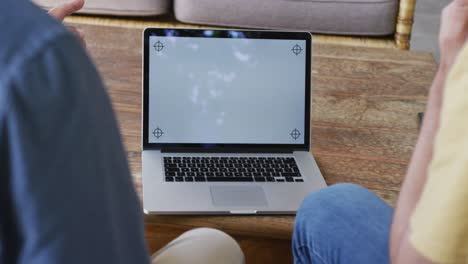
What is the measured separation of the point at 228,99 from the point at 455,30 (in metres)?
0.46

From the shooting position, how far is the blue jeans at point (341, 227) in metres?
1.19

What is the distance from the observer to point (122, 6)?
2773 mm

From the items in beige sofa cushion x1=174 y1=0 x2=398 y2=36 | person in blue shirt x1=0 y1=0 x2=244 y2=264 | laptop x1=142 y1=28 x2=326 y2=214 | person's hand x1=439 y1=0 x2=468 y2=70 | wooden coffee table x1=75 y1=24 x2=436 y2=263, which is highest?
person in blue shirt x1=0 y1=0 x2=244 y2=264

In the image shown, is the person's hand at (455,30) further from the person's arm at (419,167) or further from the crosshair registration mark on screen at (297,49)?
the crosshair registration mark on screen at (297,49)

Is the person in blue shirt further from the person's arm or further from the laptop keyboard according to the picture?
the laptop keyboard

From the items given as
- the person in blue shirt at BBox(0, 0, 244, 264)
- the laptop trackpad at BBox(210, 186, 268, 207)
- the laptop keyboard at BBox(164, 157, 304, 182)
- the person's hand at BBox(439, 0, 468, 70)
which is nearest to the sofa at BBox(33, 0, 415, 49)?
the laptop keyboard at BBox(164, 157, 304, 182)

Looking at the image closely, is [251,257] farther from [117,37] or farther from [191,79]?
[117,37]

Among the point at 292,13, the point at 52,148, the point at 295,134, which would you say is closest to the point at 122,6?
the point at 292,13

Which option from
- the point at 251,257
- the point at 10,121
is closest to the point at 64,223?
the point at 10,121

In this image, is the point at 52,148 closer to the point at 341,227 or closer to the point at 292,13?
the point at 341,227

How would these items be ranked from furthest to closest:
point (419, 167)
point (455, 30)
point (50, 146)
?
point (455, 30) < point (419, 167) < point (50, 146)

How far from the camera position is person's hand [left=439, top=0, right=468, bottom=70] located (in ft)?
3.46

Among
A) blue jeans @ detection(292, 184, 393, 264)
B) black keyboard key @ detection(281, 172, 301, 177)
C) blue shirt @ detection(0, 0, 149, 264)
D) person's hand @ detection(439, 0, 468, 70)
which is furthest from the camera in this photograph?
black keyboard key @ detection(281, 172, 301, 177)

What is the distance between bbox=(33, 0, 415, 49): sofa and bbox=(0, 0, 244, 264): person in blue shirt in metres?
2.26
